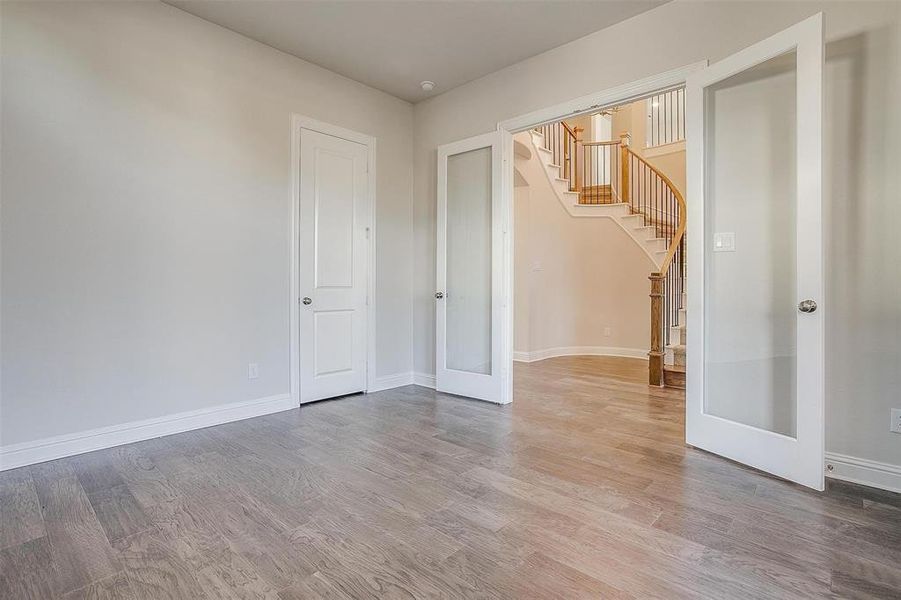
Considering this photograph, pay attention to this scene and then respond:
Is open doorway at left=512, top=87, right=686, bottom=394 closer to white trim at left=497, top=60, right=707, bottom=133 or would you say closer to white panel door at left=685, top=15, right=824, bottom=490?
white trim at left=497, top=60, right=707, bottom=133

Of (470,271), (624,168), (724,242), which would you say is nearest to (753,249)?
(724,242)

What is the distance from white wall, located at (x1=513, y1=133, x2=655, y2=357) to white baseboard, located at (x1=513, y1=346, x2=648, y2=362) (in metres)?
0.02

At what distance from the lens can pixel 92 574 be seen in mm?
1577

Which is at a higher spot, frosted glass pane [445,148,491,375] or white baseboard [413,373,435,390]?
frosted glass pane [445,148,491,375]

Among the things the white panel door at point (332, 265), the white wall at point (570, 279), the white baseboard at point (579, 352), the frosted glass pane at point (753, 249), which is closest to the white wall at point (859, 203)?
the frosted glass pane at point (753, 249)

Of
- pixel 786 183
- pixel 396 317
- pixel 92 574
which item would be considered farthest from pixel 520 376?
pixel 92 574

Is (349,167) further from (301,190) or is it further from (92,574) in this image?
(92,574)

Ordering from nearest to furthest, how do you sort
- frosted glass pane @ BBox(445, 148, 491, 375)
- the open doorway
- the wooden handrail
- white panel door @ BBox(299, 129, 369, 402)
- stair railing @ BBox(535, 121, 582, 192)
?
Answer: white panel door @ BBox(299, 129, 369, 402) → frosted glass pane @ BBox(445, 148, 491, 375) → the wooden handrail → the open doorway → stair railing @ BBox(535, 121, 582, 192)

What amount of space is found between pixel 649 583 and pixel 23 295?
135 inches

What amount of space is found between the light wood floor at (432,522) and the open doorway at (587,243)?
3.25 metres

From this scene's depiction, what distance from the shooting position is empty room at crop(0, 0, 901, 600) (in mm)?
1745

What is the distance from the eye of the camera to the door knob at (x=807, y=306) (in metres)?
2.17

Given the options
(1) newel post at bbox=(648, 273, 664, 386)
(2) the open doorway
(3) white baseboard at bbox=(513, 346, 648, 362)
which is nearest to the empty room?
(1) newel post at bbox=(648, 273, 664, 386)

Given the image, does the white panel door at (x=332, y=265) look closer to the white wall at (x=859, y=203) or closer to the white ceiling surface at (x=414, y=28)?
the white ceiling surface at (x=414, y=28)
